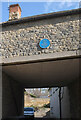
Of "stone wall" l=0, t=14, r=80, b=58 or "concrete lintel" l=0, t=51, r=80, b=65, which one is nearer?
"concrete lintel" l=0, t=51, r=80, b=65

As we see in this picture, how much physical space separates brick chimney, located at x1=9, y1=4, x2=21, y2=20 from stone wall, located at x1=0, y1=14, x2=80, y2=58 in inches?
33.8

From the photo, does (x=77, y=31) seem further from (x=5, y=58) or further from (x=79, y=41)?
(x=5, y=58)

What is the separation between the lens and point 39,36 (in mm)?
6891

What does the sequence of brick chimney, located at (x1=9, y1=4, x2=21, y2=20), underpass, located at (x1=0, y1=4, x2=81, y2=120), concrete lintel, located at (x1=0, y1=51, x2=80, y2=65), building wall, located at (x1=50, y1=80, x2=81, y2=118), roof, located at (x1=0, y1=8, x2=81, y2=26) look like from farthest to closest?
building wall, located at (x1=50, y1=80, x2=81, y2=118)
brick chimney, located at (x1=9, y1=4, x2=21, y2=20)
roof, located at (x1=0, y1=8, x2=81, y2=26)
underpass, located at (x1=0, y1=4, x2=81, y2=120)
concrete lintel, located at (x1=0, y1=51, x2=80, y2=65)

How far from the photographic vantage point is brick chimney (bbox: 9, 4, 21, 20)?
7.92 m

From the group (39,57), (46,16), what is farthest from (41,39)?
(46,16)

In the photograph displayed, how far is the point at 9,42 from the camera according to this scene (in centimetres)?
721

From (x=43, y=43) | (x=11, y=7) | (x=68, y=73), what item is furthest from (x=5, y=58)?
(x=68, y=73)

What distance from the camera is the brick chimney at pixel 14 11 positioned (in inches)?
312

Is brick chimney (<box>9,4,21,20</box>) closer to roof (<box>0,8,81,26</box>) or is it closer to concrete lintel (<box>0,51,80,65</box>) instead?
roof (<box>0,8,81,26</box>)

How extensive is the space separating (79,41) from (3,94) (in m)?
4.77

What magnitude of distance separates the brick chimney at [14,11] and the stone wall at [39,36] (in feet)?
2.81

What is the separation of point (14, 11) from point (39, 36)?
2.45 m

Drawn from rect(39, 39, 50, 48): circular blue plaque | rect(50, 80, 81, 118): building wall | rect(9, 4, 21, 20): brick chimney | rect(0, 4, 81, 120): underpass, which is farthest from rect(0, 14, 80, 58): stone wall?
rect(50, 80, 81, 118): building wall
